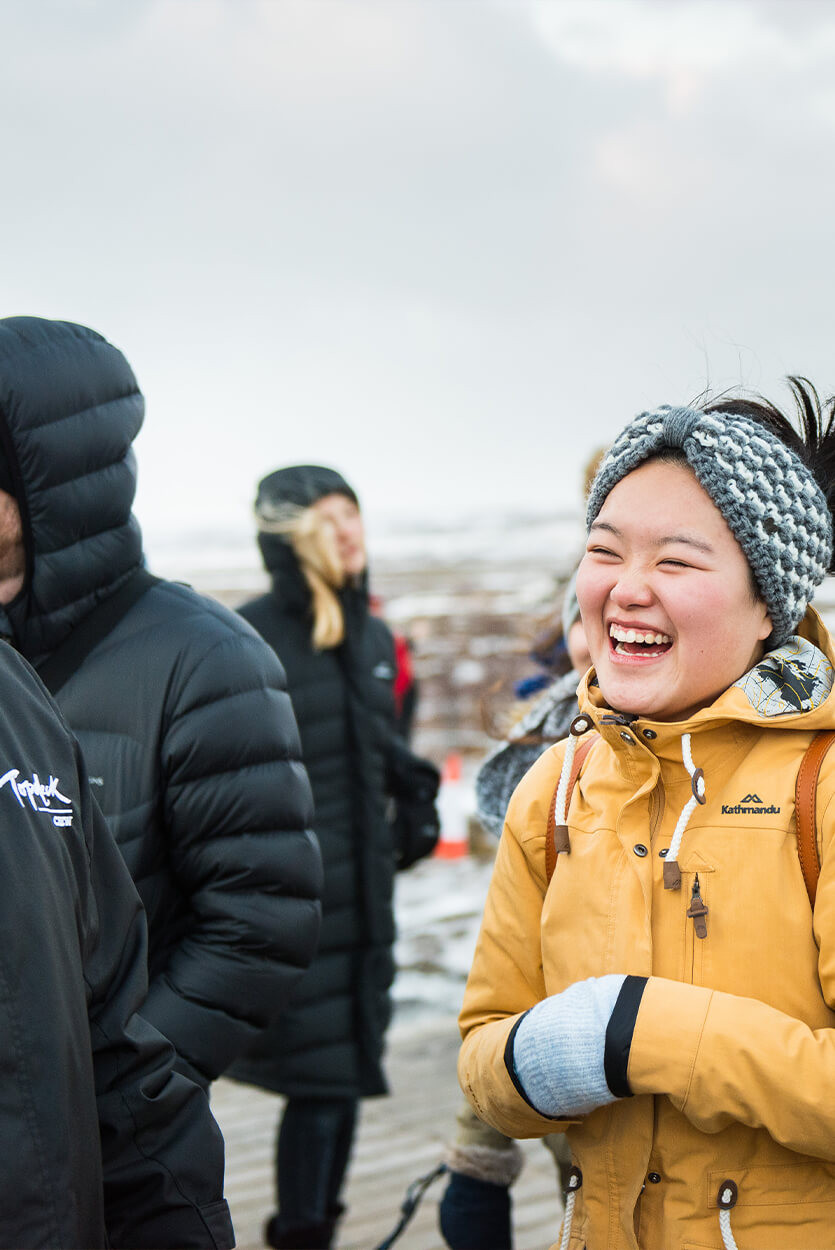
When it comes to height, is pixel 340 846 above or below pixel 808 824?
below

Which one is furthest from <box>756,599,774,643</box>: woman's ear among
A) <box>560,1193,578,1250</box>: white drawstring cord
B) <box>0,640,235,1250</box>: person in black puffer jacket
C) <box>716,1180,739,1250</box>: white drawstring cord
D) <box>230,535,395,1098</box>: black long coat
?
<box>230,535,395,1098</box>: black long coat

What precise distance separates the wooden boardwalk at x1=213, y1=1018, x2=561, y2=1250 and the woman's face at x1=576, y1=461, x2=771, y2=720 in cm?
250

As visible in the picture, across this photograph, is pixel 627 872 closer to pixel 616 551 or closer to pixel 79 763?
pixel 616 551

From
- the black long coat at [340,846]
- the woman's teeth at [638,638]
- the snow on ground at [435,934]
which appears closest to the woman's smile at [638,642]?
the woman's teeth at [638,638]

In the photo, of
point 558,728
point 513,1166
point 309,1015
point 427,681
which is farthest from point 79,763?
point 427,681

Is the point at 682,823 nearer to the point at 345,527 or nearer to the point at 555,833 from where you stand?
the point at 555,833

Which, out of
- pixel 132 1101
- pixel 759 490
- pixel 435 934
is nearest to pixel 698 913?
pixel 759 490

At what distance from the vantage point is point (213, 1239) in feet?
5.82

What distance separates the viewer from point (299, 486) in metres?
4.44

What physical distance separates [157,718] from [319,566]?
75.8 inches

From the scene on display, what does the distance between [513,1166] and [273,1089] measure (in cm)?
121

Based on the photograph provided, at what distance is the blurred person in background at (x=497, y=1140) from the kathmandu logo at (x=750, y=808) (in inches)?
39.6

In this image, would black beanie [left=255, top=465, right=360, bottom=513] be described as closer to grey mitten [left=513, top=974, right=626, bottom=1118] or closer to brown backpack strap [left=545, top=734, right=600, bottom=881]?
brown backpack strap [left=545, top=734, right=600, bottom=881]

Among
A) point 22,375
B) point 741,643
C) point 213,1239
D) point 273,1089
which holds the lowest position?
point 273,1089
